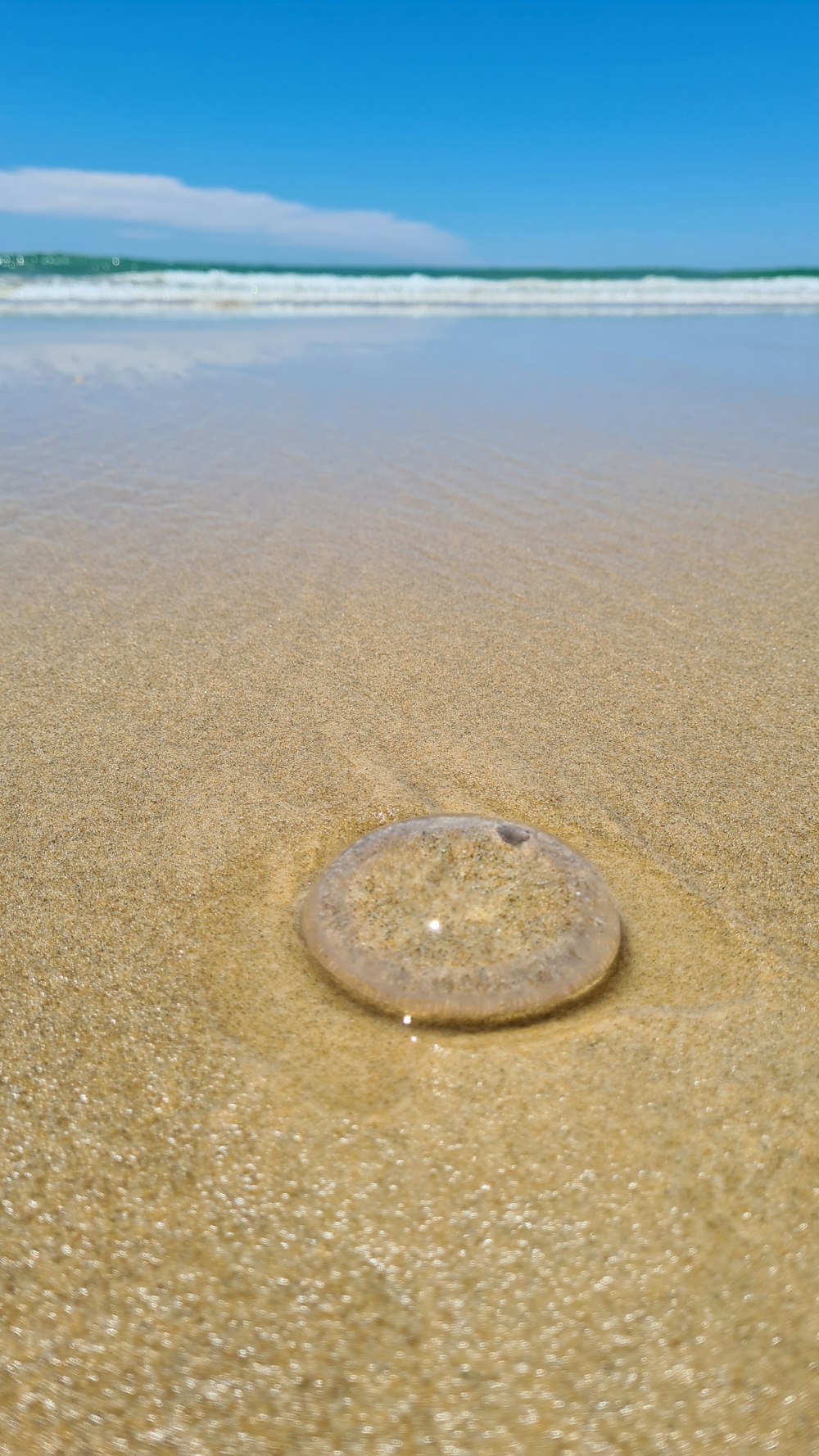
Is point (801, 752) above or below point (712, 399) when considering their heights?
below

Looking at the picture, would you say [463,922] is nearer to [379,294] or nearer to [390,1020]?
[390,1020]

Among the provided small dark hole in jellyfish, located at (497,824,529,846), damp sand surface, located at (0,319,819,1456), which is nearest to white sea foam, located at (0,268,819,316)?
damp sand surface, located at (0,319,819,1456)

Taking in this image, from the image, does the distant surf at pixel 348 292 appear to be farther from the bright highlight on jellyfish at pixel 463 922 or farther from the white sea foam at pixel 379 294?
the bright highlight on jellyfish at pixel 463 922

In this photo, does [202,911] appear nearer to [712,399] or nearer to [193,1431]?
[193,1431]

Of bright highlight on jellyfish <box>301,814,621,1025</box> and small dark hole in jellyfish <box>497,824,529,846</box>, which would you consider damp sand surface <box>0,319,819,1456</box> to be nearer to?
bright highlight on jellyfish <box>301,814,621,1025</box>

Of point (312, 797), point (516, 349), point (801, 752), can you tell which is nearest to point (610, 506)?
point (801, 752)

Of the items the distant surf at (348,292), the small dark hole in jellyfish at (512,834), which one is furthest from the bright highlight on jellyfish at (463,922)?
the distant surf at (348,292)

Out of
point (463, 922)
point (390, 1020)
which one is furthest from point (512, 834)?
point (390, 1020)
